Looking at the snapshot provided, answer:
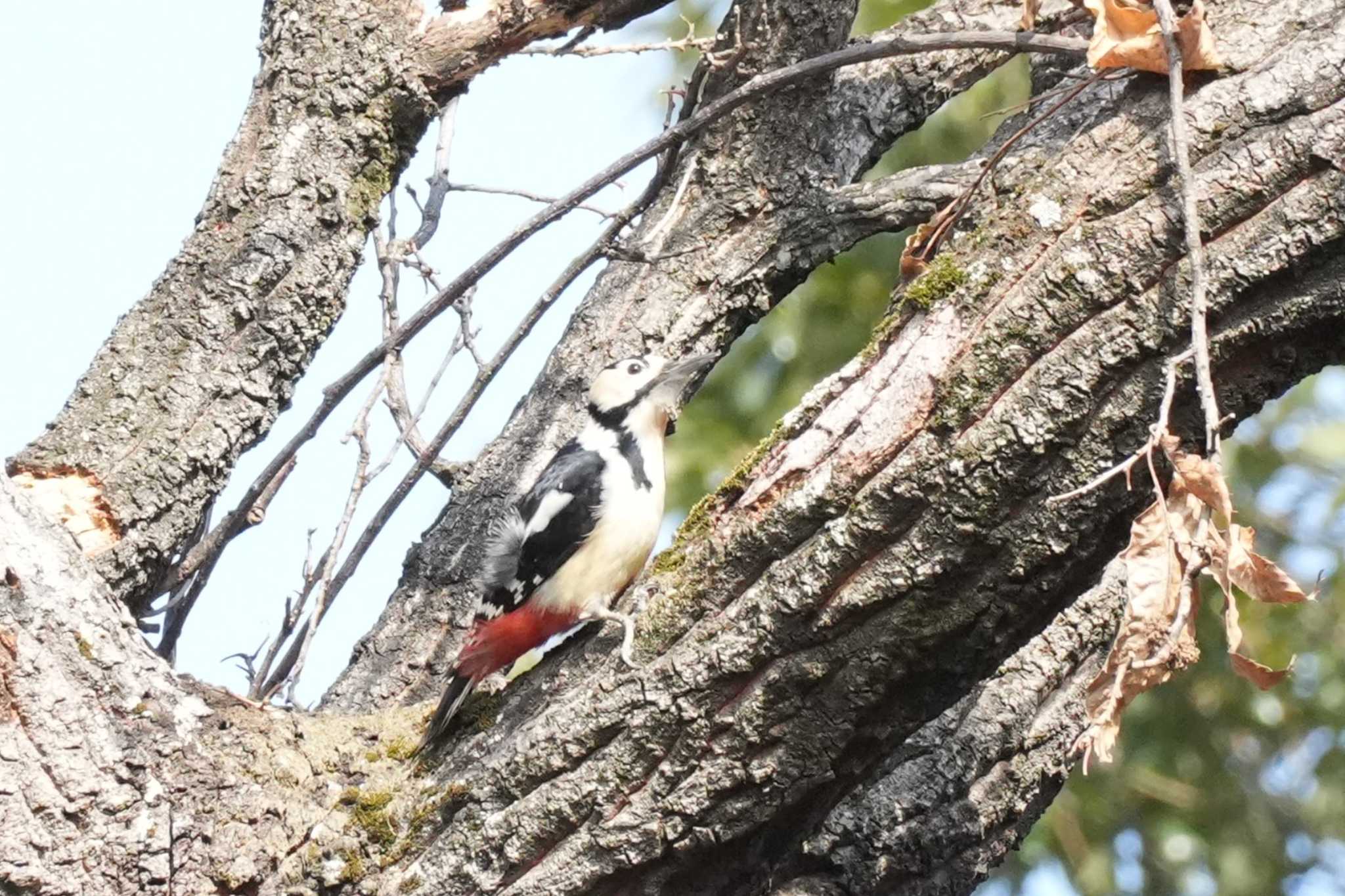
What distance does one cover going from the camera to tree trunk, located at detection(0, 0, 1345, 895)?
83.7 inches

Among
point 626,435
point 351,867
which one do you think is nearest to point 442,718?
point 351,867

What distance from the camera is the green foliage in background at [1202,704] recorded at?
18.8ft

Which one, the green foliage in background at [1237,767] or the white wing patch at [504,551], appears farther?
the green foliage in background at [1237,767]

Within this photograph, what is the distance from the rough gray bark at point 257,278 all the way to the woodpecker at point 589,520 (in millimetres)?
703

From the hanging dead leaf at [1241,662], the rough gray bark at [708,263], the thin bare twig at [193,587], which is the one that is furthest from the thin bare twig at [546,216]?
the hanging dead leaf at [1241,662]

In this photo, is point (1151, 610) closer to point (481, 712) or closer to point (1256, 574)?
point (1256, 574)

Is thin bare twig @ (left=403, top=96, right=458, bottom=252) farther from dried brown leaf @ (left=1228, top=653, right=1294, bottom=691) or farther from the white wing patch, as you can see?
dried brown leaf @ (left=1228, top=653, right=1294, bottom=691)

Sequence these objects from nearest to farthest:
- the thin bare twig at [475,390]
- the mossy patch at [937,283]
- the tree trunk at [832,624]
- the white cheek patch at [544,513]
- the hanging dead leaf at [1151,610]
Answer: the hanging dead leaf at [1151,610]
the tree trunk at [832,624]
the mossy patch at [937,283]
the thin bare twig at [475,390]
the white cheek patch at [544,513]

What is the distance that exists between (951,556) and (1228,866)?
14.3 feet

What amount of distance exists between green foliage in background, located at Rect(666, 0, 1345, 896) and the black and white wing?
1875 millimetres

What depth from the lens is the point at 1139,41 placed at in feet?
7.45

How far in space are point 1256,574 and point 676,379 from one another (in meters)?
2.01

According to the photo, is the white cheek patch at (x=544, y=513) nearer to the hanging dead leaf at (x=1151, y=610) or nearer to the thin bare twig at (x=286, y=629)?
the thin bare twig at (x=286, y=629)

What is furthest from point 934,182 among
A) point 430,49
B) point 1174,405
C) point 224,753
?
point 224,753
